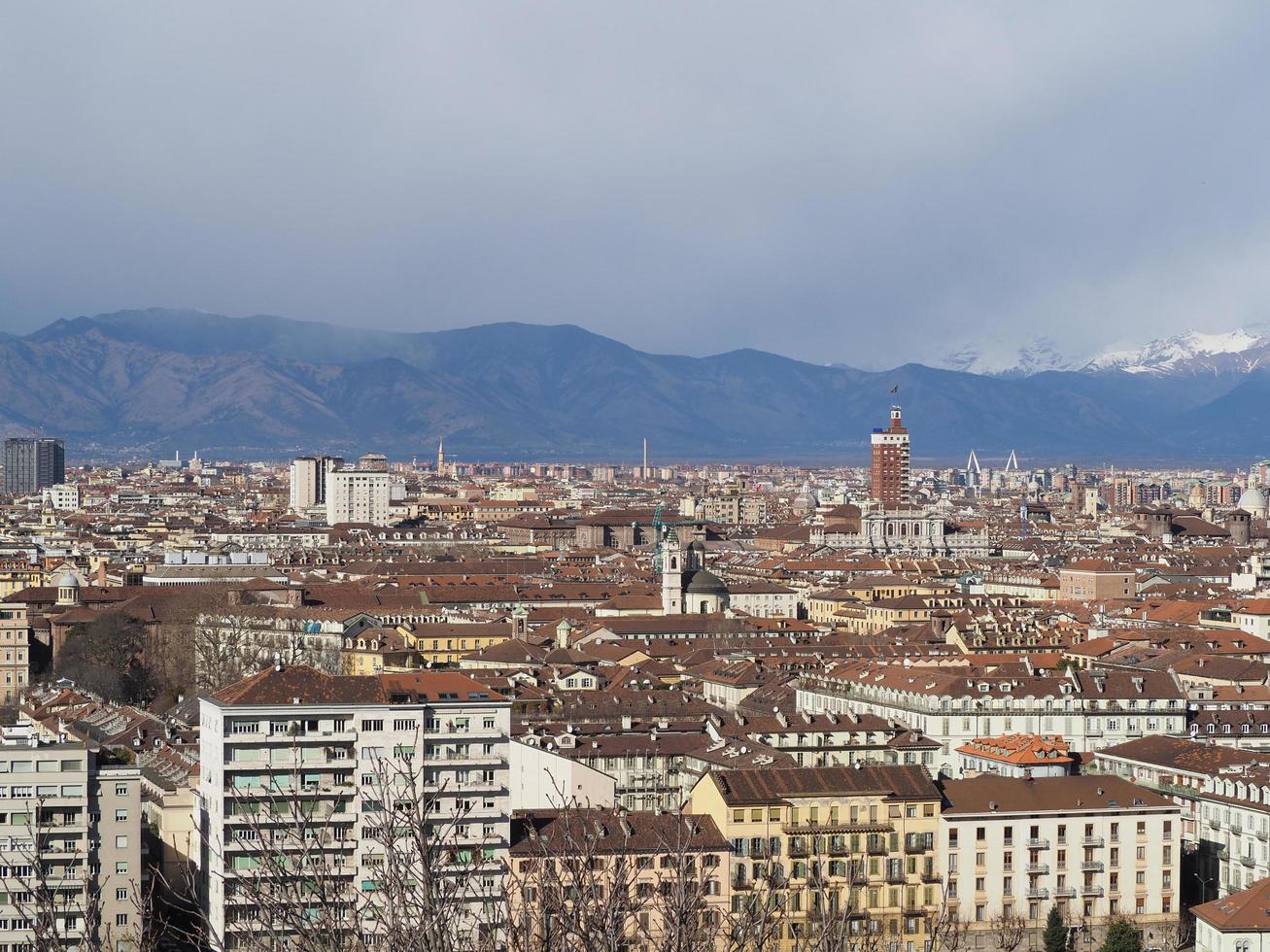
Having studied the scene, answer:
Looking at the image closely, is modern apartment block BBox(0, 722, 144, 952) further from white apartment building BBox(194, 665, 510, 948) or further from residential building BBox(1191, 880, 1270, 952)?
residential building BBox(1191, 880, 1270, 952)

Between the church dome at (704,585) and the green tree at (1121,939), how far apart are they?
5590cm

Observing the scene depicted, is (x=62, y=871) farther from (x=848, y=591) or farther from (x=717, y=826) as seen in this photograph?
(x=848, y=591)

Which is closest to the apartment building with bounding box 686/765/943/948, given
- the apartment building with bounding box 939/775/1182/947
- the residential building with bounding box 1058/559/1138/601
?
the apartment building with bounding box 939/775/1182/947

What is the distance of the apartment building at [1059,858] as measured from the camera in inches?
1594

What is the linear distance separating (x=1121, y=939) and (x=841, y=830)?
4966 millimetres

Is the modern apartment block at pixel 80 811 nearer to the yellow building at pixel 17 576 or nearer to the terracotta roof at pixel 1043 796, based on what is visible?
the terracotta roof at pixel 1043 796

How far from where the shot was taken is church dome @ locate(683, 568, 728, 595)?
94000 mm

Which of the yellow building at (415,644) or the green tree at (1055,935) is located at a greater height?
the yellow building at (415,644)

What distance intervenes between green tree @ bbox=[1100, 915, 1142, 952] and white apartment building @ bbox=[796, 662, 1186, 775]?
13.8 m

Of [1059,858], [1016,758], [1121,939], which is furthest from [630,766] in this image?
[1121,939]

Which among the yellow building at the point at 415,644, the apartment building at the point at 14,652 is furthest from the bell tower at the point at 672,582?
the apartment building at the point at 14,652

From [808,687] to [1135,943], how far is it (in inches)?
893

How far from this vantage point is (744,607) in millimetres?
103312

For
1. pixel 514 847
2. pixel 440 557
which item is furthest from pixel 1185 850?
pixel 440 557
